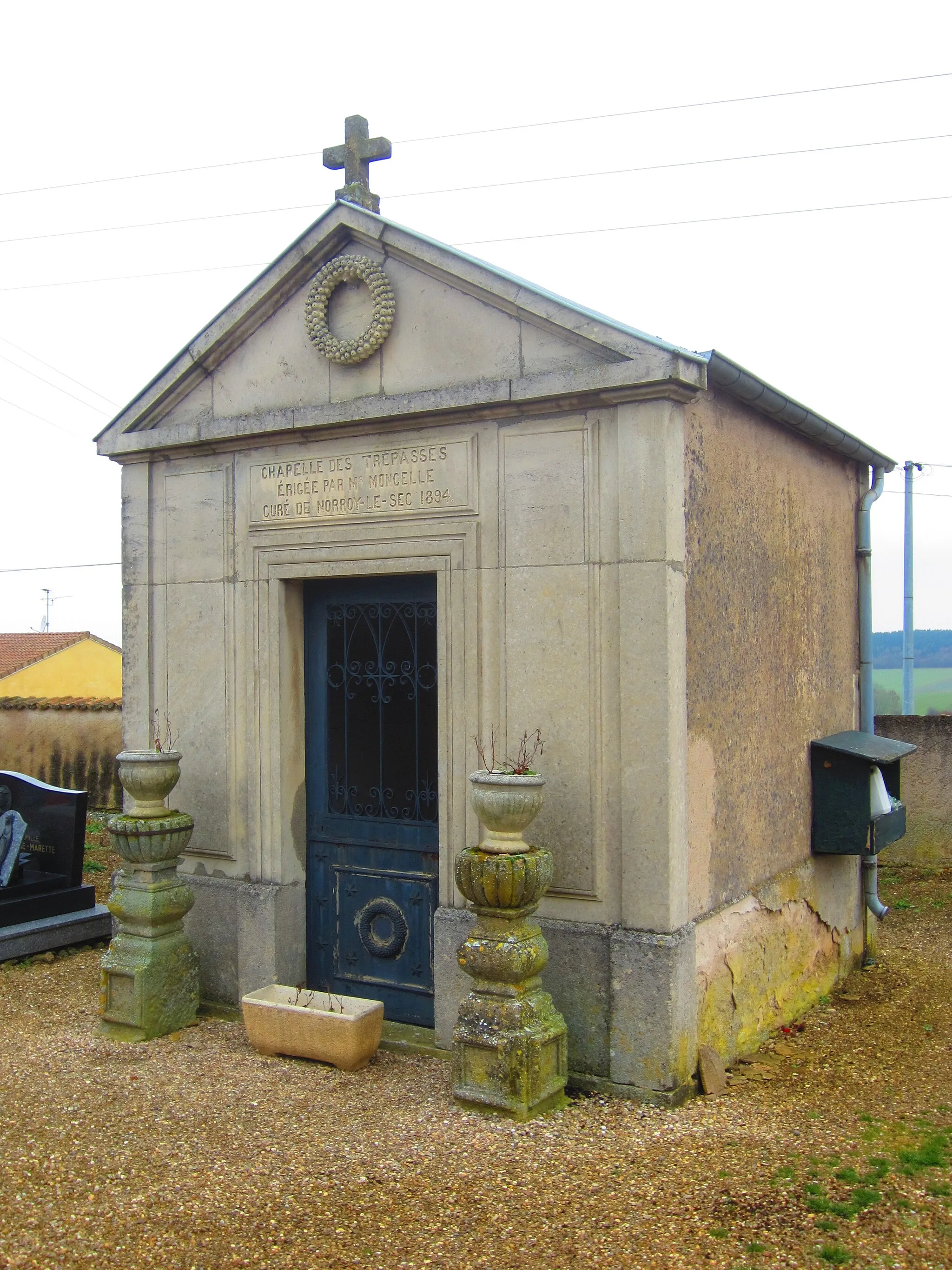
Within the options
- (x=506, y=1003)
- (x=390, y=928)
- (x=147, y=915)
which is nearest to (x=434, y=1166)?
(x=506, y=1003)

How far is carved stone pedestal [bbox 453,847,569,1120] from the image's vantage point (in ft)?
16.2

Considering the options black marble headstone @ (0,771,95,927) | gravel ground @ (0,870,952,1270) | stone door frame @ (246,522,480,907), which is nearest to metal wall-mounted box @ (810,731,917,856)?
gravel ground @ (0,870,952,1270)

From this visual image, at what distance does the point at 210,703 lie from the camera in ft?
22.2

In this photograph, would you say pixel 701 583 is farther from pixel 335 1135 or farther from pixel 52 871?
pixel 52 871

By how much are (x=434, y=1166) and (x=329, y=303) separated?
4575 mm

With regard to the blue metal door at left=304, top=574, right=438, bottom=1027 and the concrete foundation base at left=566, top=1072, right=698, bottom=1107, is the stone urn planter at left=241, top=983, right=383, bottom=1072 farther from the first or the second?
the concrete foundation base at left=566, top=1072, right=698, bottom=1107

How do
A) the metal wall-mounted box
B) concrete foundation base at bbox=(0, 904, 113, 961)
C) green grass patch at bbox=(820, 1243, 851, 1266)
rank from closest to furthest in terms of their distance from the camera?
green grass patch at bbox=(820, 1243, 851, 1266), the metal wall-mounted box, concrete foundation base at bbox=(0, 904, 113, 961)

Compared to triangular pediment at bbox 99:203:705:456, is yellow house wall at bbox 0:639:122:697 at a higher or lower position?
lower

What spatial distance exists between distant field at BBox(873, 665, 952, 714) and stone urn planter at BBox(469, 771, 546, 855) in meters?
42.0

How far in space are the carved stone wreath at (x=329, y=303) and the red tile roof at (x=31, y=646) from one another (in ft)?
58.5

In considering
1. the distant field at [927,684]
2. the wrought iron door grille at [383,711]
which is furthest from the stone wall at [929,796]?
the distant field at [927,684]

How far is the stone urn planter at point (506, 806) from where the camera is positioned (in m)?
5.07

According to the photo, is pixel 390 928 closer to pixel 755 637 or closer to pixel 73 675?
pixel 755 637

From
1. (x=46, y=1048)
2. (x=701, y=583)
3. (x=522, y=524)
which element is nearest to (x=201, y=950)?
(x=46, y=1048)
